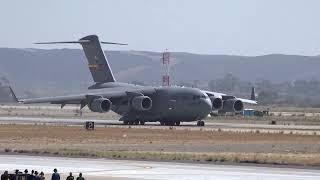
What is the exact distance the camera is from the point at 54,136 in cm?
7062

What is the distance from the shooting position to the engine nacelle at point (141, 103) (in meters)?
95.5

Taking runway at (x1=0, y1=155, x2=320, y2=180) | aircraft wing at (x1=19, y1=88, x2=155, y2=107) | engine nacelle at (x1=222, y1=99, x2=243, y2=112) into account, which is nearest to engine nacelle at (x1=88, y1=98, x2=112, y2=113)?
aircraft wing at (x1=19, y1=88, x2=155, y2=107)

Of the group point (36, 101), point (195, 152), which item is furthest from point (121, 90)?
point (195, 152)

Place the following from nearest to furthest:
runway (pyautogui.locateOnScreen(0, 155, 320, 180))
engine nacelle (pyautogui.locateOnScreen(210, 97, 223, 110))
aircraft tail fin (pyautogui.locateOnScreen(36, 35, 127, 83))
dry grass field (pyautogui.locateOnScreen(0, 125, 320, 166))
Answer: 1. runway (pyautogui.locateOnScreen(0, 155, 320, 180))
2. dry grass field (pyautogui.locateOnScreen(0, 125, 320, 166))
3. engine nacelle (pyautogui.locateOnScreen(210, 97, 223, 110))
4. aircraft tail fin (pyautogui.locateOnScreen(36, 35, 127, 83))

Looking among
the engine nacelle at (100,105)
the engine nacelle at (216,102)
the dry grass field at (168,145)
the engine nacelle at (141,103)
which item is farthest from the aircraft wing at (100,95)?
the dry grass field at (168,145)

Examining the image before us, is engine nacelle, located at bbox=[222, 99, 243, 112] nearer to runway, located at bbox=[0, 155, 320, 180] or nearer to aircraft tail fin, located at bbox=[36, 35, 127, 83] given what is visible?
aircraft tail fin, located at bbox=[36, 35, 127, 83]

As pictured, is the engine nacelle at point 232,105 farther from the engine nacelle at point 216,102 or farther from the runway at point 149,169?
the runway at point 149,169

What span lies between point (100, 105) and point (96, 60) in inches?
567

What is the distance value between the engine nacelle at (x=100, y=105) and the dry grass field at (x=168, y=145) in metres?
12.8

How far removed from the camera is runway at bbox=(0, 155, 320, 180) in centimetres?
4209

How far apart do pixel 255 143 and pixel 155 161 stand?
16719 mm

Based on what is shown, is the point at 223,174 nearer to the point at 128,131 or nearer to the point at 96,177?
the point at 96,177

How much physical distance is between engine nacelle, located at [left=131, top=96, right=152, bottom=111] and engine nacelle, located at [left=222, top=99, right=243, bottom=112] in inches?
418

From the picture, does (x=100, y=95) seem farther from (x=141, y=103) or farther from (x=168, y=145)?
(x=168, y=145)
